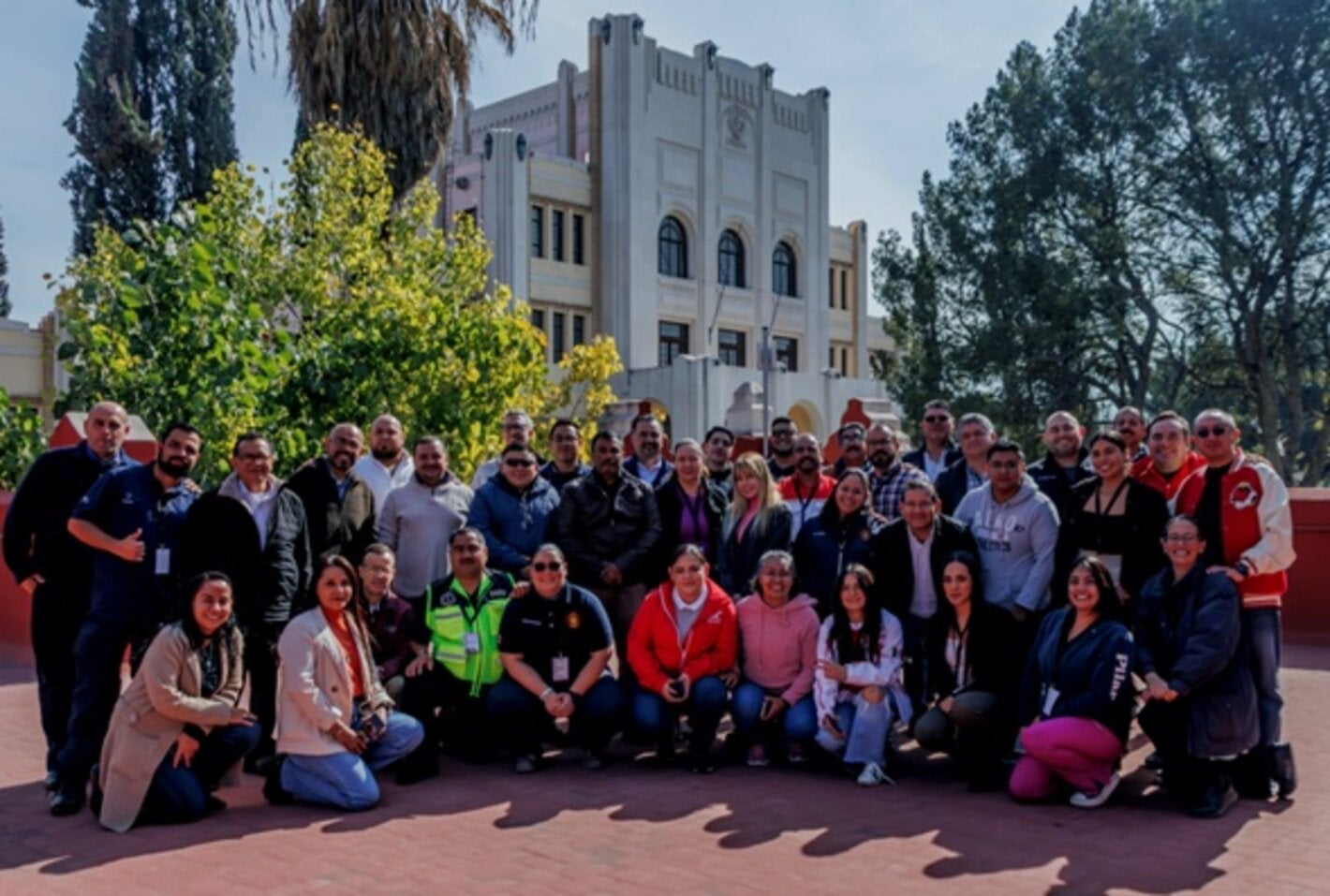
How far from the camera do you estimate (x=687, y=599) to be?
7684mm

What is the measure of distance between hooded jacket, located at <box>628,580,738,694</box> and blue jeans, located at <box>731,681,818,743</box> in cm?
20

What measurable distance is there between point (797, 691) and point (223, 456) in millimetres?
6392

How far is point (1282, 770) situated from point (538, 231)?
3338 cm

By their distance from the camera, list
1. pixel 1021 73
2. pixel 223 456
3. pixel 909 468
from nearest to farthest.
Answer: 1. pixel 909 468
2. pixel 223 456
3. pixel 1021 73

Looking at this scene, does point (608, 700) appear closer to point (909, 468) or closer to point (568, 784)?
point (568, 784)

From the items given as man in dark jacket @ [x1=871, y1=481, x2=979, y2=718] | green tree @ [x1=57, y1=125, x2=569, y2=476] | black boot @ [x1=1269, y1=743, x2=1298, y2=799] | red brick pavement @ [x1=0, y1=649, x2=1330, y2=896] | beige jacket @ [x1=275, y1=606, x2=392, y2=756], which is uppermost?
green tree @ [x1=57, y1=125, x2=569, y2=476]

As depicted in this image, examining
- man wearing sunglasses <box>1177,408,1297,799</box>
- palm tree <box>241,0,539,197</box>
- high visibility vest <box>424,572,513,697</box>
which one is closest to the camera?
man wearing sunglasses <box>1177,408,1297,799</box>

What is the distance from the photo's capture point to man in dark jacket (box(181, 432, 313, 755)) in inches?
269

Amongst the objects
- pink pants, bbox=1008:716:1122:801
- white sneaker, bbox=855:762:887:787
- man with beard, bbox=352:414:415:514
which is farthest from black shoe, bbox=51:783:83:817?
pink pants, bbox=1008:716:1122:801

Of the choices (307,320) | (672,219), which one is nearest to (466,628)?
(307,320)

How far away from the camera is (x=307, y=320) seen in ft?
52.1

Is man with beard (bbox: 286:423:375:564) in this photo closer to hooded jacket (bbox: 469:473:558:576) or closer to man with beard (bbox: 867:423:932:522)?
hooded jacket (bbox: 469:473:558:576)

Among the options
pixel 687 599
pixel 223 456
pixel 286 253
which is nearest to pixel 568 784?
pixel 687 599

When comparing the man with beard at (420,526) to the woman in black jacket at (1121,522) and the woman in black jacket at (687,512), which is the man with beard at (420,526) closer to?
the woman in black jacket at (687,512)
